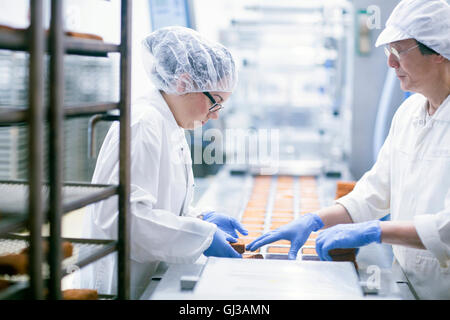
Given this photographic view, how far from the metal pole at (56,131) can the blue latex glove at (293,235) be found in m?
0.91

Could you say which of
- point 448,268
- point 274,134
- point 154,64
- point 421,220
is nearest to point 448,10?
point 421,220

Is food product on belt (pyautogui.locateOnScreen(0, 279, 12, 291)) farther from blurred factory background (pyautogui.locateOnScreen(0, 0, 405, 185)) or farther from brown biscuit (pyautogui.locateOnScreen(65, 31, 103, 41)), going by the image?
blurred factory background (pyautogui.locateOnScreen(0, 0, 405, 185))

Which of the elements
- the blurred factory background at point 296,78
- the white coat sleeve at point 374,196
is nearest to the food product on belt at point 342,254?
the white coat sleeve at point 374,196

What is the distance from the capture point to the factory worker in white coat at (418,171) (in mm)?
1421

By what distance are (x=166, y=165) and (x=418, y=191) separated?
0.84 metres

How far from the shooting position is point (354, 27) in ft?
16.1

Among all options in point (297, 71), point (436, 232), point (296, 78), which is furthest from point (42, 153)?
point (296, 78)

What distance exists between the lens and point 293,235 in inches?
68.8

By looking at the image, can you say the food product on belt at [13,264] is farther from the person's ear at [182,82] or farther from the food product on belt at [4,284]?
the person's ear at [182,82]

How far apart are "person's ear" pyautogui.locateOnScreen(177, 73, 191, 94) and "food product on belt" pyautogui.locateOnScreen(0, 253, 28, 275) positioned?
90 centimetres

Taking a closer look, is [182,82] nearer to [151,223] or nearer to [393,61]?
[151,223]
